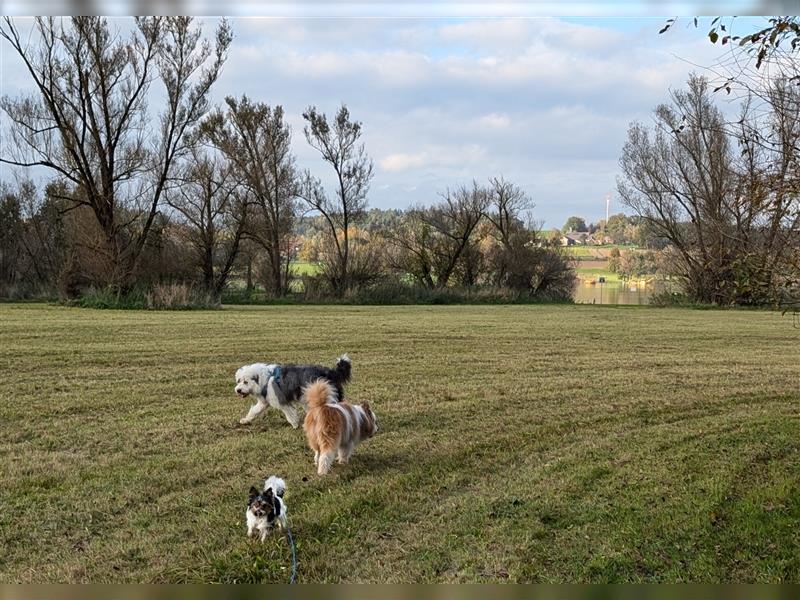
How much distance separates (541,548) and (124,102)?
82.9 feet

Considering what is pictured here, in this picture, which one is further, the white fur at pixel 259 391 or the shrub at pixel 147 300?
the shrub at pixel 147 300

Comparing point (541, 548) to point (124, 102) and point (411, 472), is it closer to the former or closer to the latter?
point (411, 472)

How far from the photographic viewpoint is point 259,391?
663 cm

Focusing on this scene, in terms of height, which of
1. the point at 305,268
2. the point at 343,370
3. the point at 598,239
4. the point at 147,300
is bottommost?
the point at 343,370

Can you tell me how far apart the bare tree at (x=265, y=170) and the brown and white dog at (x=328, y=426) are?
28.9 meters

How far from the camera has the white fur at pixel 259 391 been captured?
6586 mm

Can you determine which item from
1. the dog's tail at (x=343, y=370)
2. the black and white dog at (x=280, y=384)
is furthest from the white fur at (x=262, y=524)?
the dog's tail at (x=343, y=370)

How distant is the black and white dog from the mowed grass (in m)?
0.26

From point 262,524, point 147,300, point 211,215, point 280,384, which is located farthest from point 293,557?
point 211,215

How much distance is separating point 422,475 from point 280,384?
214 centimetres

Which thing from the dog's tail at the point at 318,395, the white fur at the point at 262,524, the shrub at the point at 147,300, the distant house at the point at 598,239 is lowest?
the white fur at the point at 262,524

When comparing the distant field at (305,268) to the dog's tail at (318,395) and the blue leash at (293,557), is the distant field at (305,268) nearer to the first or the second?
the dog's tail at (318,395)

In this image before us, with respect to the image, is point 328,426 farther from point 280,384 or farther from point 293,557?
point 280,384

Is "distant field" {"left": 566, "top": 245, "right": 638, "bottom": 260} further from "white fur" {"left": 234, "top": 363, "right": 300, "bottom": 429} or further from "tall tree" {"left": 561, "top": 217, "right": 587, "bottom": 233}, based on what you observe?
"white fur" {"left": 234, "top": 363, "right": 300, "bottom": 429}
